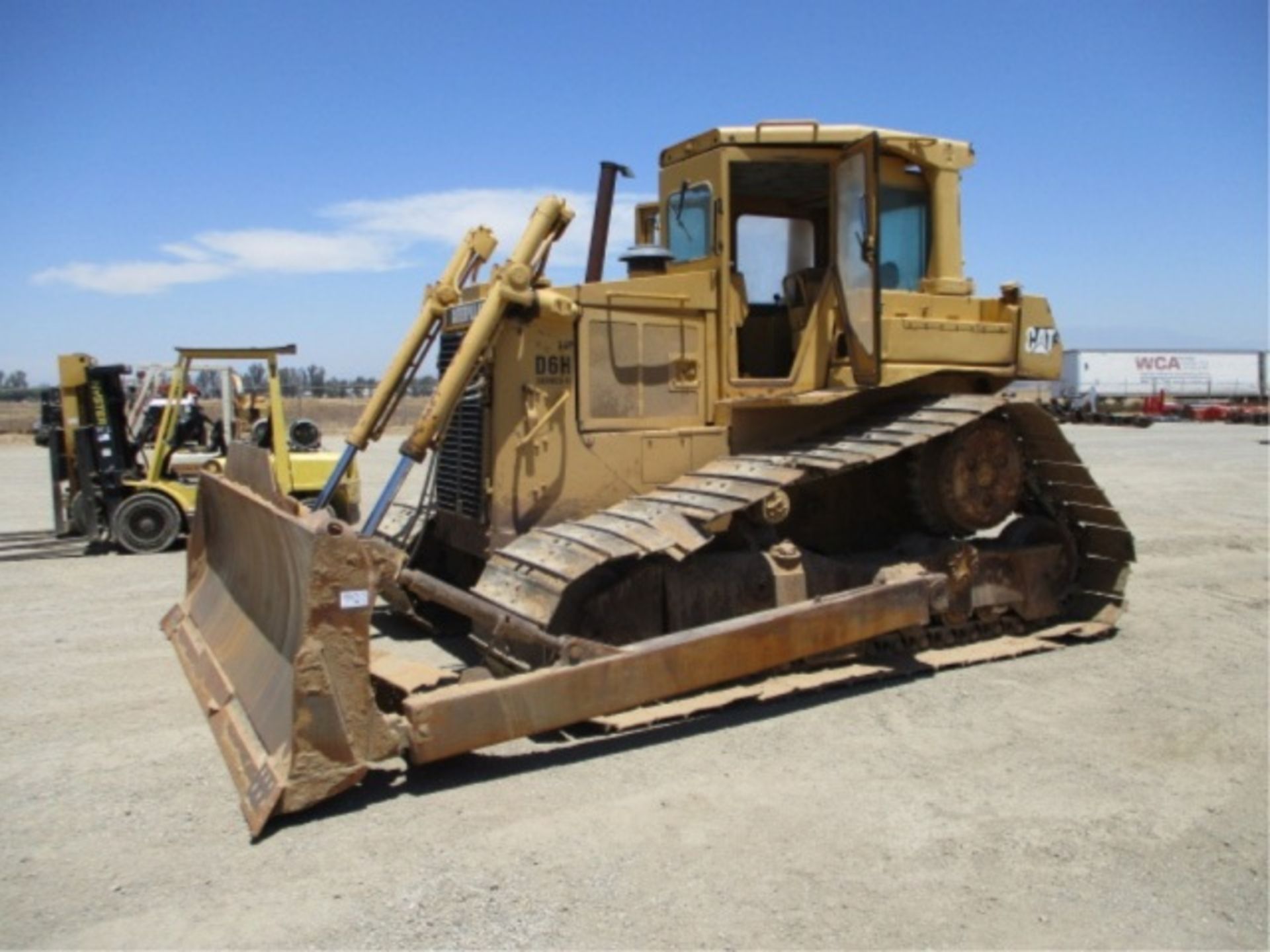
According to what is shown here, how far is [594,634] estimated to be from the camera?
5898 millimetres

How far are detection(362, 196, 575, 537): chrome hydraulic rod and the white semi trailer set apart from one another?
4604 centimetres

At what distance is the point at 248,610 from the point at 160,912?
8.55ft

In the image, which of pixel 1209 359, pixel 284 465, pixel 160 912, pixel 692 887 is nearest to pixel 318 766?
pixel 160 912

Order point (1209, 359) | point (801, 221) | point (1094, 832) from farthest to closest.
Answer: point (1209, 359), point (801, 221), point (1094, 832)

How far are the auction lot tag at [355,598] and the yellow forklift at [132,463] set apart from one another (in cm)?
699

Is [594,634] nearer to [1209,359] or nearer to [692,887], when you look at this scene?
[692,887]

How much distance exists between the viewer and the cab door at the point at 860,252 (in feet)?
21.1

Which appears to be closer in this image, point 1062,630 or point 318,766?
point 318,766

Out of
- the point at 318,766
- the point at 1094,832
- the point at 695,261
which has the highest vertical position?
the point at 695,261

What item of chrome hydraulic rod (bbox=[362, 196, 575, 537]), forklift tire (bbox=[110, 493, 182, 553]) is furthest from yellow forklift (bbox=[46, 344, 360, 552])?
chrome hydraulic rod (bbox=[362, 196, 575, 537])

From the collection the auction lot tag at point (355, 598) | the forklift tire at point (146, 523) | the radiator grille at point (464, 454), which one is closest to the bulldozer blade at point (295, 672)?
the auction lot tag at point (355, 598)

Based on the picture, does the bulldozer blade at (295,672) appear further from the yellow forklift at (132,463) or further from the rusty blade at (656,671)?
the yellow forklift at (132,463)

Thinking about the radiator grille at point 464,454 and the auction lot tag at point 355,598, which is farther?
the radiator grille at point 464,454

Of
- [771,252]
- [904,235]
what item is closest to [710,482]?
[771,252]
